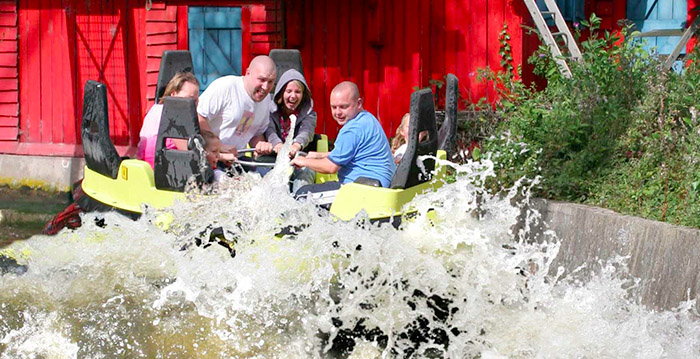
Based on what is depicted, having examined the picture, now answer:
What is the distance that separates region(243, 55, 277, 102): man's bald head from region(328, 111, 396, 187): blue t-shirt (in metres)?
0.78

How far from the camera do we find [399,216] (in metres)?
5.81

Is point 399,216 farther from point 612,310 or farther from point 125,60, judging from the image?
point 125,60

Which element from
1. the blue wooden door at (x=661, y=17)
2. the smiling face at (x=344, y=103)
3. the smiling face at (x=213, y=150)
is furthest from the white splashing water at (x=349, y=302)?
the blue wooden door at (x=661, y=17)

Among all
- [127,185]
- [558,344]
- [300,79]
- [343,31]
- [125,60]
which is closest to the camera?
[558,344]

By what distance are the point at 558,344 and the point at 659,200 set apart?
1663mm

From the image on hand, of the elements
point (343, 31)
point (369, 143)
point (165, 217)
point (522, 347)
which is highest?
point (343, 31)

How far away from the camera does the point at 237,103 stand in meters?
6.77

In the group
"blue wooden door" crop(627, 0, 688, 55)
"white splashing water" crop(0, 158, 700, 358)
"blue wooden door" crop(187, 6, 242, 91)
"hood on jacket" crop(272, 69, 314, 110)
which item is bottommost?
"white splashing water" crop(0, 158, 700, 358)

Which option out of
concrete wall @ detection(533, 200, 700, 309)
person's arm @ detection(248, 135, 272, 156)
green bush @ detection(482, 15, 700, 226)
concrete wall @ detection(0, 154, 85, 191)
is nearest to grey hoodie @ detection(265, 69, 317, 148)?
person's arm @ detection(248, 135, 272, 156)

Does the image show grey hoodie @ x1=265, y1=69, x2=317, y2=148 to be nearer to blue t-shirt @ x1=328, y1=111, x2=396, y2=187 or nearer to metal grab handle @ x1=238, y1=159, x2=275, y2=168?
metal grab handle @ x1=238, y1=159, x2=275, y2=168

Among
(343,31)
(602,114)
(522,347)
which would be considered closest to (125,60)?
(343,31)

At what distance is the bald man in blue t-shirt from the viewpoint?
6.12m

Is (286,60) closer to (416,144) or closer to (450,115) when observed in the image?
(450,115)

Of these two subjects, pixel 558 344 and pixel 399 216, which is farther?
pixel 399 216
